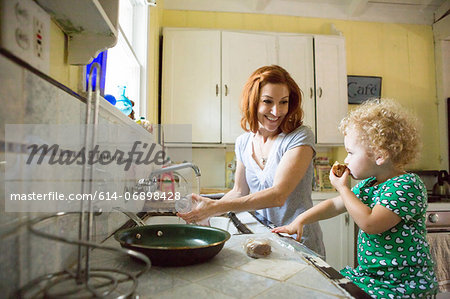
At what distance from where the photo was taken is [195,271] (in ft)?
2.15

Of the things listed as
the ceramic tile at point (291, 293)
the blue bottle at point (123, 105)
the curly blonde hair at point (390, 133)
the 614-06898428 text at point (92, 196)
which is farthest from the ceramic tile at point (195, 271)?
the blue bottle at point (123, 105)

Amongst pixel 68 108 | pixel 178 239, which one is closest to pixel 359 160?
pixel 178 239

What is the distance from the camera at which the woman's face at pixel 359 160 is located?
3.61 feet

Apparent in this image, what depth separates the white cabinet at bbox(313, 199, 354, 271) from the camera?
2650 millimetres

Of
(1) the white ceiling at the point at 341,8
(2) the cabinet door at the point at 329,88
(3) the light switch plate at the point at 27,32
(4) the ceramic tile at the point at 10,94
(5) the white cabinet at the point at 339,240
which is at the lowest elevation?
(5) the white cabinet at the point at 339,240

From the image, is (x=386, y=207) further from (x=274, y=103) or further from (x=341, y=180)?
(x=274, y=103)

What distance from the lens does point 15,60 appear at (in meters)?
0.45

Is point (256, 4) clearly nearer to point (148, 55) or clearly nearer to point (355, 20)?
point (355, 20)

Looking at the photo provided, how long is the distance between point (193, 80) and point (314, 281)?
2.43 meters

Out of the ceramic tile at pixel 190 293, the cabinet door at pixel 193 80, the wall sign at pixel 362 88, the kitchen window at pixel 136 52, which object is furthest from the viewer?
the wall sign at pixel 362 88

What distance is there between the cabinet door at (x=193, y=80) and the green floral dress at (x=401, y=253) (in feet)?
6.31

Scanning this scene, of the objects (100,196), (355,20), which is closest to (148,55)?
(100,196)

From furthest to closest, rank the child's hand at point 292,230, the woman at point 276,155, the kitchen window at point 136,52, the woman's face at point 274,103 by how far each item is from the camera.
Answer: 1. the kitchen window at point 136,52
2. the woman's face at point 274,103
3. the woman at point 276,155
4. the child's hand at point 292,230

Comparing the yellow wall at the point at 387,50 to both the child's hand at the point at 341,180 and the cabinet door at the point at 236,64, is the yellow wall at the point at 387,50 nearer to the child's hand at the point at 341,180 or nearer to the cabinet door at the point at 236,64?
the cabinet door at the point at 236,64
